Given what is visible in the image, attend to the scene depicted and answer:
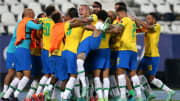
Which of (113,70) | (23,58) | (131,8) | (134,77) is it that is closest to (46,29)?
(23,58)

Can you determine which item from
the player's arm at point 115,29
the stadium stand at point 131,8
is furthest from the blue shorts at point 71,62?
the stadium stand at point 131,8

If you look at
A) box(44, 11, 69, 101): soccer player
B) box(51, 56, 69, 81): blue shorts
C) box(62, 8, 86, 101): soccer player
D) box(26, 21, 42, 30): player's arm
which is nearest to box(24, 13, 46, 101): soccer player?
box(26, 21, 42, 30): player's arm

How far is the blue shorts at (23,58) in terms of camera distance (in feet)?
32.4

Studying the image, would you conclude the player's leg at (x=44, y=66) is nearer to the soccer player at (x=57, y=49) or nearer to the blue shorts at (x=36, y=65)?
the blue shorts at (x=36, y=65)

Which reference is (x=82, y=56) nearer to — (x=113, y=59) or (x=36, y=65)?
(x=113, y=59)

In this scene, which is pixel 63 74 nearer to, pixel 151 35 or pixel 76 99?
pixel 76 99

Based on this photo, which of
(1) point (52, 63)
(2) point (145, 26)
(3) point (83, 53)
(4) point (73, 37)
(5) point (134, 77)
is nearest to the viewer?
(3) point (83, 53)

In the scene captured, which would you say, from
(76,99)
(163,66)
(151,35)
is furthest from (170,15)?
(76,99)

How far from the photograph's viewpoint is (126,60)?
8812 mm

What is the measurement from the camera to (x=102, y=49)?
28.9 feet

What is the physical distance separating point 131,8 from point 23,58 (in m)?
10.0

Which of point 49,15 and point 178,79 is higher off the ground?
point 49,15

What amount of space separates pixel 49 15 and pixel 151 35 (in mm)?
2398

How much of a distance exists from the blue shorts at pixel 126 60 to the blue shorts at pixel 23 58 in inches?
86.4
